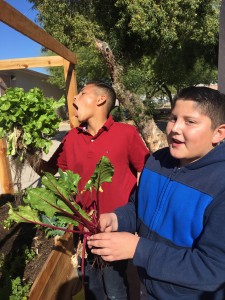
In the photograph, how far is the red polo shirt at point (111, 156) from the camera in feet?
7.75

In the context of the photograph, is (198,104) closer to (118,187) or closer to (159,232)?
(159,232)

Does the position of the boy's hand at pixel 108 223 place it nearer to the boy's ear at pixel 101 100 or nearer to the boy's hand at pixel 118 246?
the boy's hand at pixel 118 246

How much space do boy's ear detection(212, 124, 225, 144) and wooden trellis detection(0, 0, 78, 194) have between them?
170 centimetres

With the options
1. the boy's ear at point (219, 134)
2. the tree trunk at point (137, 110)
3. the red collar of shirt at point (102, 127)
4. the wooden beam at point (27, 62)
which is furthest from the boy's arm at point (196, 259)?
the tree trunk at point (137, 110)

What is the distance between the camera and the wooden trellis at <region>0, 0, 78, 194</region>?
2385 mm

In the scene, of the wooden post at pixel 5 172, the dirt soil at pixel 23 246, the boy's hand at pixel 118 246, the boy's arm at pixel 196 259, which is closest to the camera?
the boy's arm at pixel 196 259

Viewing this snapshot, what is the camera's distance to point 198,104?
142 centimetres

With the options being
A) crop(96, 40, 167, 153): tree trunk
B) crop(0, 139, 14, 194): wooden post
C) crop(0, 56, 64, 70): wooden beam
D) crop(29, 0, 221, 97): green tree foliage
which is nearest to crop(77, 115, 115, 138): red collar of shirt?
crop(0, 56, 64, 70): wooden beam

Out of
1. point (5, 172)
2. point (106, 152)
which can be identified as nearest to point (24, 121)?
Answer: point (106, 152)

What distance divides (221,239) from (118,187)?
1.21 metres

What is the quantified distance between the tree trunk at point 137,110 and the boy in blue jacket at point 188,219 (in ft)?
19.0

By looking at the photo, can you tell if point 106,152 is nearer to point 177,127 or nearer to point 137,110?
point 177,127

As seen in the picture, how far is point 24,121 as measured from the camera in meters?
2.33

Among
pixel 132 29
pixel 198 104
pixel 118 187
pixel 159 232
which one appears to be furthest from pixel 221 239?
pixel 132 29
